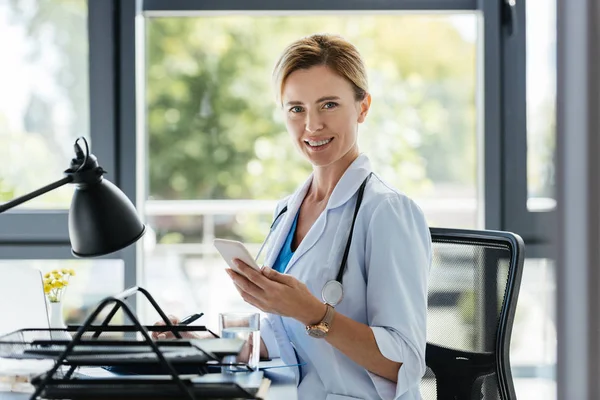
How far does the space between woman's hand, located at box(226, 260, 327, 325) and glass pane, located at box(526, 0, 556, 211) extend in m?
1.58

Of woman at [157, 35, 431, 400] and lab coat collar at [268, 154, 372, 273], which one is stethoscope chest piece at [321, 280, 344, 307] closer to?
woman at [157, 35, 431, 400]

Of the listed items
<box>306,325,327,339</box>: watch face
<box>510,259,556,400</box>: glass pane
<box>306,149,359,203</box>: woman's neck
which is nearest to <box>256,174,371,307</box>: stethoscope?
<box>306,325,327,339</box>: watch face

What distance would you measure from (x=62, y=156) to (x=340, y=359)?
170 centimetres

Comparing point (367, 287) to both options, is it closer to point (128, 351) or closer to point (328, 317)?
point (328, 317)

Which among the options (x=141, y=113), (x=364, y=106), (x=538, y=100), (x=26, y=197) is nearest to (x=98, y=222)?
(x=26, y=197)

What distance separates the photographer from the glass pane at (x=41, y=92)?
2.89 meters

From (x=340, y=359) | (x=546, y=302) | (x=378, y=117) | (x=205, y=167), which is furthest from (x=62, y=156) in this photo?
(x=205, y=167)

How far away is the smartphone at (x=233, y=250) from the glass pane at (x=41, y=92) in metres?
1.66

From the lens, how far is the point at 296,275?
5.79 feet

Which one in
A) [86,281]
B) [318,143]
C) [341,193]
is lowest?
[86,281]

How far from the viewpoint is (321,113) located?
6.05ft

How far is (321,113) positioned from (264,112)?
7.23m

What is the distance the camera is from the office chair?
172 cm

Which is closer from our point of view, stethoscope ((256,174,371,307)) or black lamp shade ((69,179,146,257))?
black lamp shade ((69,179,146,257))
